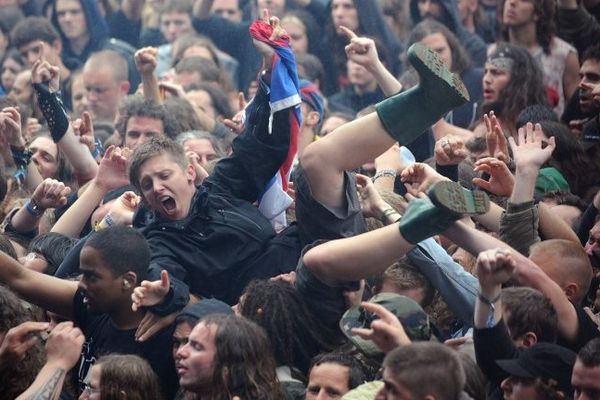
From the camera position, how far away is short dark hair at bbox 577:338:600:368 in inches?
197

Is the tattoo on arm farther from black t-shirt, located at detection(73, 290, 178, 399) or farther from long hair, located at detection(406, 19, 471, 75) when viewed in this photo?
long hair, located at detection(406, 19, 471, 75)

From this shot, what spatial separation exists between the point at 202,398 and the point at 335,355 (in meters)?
0.53

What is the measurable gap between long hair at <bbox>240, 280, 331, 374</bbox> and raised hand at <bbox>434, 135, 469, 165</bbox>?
44.8 inches

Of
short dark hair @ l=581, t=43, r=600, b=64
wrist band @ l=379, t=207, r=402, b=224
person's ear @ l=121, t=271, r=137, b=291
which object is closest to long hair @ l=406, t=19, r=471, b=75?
short dark hair @ l=581, t=43, r=600, b=64

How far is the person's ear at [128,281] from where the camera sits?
20.1 feet

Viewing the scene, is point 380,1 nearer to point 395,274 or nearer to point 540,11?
point 540,11

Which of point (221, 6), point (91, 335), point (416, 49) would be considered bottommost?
point (221, 6)

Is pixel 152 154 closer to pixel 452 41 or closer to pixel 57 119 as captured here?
pixel 57 119

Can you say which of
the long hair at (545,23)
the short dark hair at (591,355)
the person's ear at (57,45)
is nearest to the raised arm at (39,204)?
the short dark hair at (591,355)

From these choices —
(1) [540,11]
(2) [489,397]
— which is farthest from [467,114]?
(2) [489,397]

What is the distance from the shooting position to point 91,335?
629cm

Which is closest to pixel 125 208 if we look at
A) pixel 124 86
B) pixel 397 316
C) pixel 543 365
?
pixel 397 316

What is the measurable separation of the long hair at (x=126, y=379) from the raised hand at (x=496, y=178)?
1.80 meters

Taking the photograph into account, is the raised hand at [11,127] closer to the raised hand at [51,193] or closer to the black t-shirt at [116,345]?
the raised hand at [51,193]
